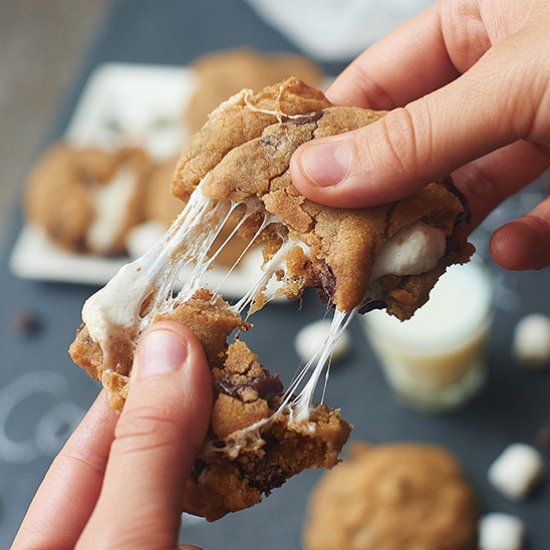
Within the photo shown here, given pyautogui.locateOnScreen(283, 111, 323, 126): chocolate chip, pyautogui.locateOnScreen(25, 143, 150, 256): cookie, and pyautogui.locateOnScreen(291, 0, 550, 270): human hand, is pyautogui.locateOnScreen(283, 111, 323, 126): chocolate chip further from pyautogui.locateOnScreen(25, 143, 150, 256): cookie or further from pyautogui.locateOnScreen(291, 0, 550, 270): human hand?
pyautogui.locateOnScreen(25, 143, 150, 256): cookie

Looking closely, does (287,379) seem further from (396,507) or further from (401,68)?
(401,68)

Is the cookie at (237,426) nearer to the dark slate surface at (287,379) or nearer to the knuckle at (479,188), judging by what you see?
the knuckle at (479,188)

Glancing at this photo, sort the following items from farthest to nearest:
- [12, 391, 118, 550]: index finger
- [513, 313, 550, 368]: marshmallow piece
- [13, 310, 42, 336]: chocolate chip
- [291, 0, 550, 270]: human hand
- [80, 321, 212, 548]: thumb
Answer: [13, 310, 42, 336]: chocolate chip → [513, 313, 550, 368]: marshmallow piece → [12, 391, 118, 550]: index finger → [291, 0, 550, 270]: human hand → [80, 321, 212, 548]: thumb

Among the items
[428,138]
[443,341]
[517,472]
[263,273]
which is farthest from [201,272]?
[517,472]

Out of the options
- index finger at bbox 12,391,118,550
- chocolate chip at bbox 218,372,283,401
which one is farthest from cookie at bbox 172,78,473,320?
index finger at bbox 12,391,118,550

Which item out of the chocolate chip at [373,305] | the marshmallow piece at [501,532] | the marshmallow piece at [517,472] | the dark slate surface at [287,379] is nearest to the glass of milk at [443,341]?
the dark slate surface at [287,379]
